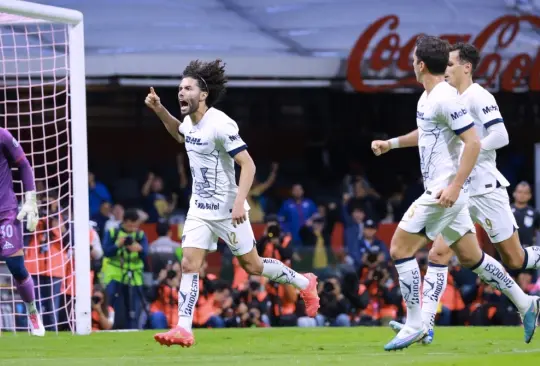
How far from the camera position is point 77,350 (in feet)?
36.6

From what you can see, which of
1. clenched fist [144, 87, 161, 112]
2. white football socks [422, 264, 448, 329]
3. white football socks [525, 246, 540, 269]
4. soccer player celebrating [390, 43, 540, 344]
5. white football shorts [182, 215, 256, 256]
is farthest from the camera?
white football socks [525, 246, 540, 269]

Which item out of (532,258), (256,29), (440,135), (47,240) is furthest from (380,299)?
(256,29)

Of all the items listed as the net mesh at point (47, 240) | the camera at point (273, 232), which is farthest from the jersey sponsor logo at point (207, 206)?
the camera at point (273, 232)

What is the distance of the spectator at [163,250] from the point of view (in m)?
16.4

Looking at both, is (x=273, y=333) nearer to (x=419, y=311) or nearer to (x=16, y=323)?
(x=419, y=311)

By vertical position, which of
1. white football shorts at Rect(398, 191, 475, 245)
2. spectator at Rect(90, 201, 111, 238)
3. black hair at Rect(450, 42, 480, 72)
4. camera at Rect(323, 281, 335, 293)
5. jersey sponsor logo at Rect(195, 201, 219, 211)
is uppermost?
black hair at Rect(450, 42, 480, 72)

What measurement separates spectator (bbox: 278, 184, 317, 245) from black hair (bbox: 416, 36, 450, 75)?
10.4 metres

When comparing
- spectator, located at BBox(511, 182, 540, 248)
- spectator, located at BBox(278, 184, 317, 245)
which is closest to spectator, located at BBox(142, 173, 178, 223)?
spectator, located at BBox(278, 184, 317, 245)

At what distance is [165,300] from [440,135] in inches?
272

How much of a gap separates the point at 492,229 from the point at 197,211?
95.1 inches

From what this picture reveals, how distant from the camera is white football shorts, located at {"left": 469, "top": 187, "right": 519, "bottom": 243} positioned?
1102 centimetres

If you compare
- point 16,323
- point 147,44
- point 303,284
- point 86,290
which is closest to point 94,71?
point 147,44

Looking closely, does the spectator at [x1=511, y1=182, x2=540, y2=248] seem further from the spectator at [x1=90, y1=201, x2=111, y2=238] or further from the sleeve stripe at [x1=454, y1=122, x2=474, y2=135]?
the sleeve stripe at [x1=454, y1=122, x2=474, y2=135]

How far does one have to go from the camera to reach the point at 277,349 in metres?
11.0
